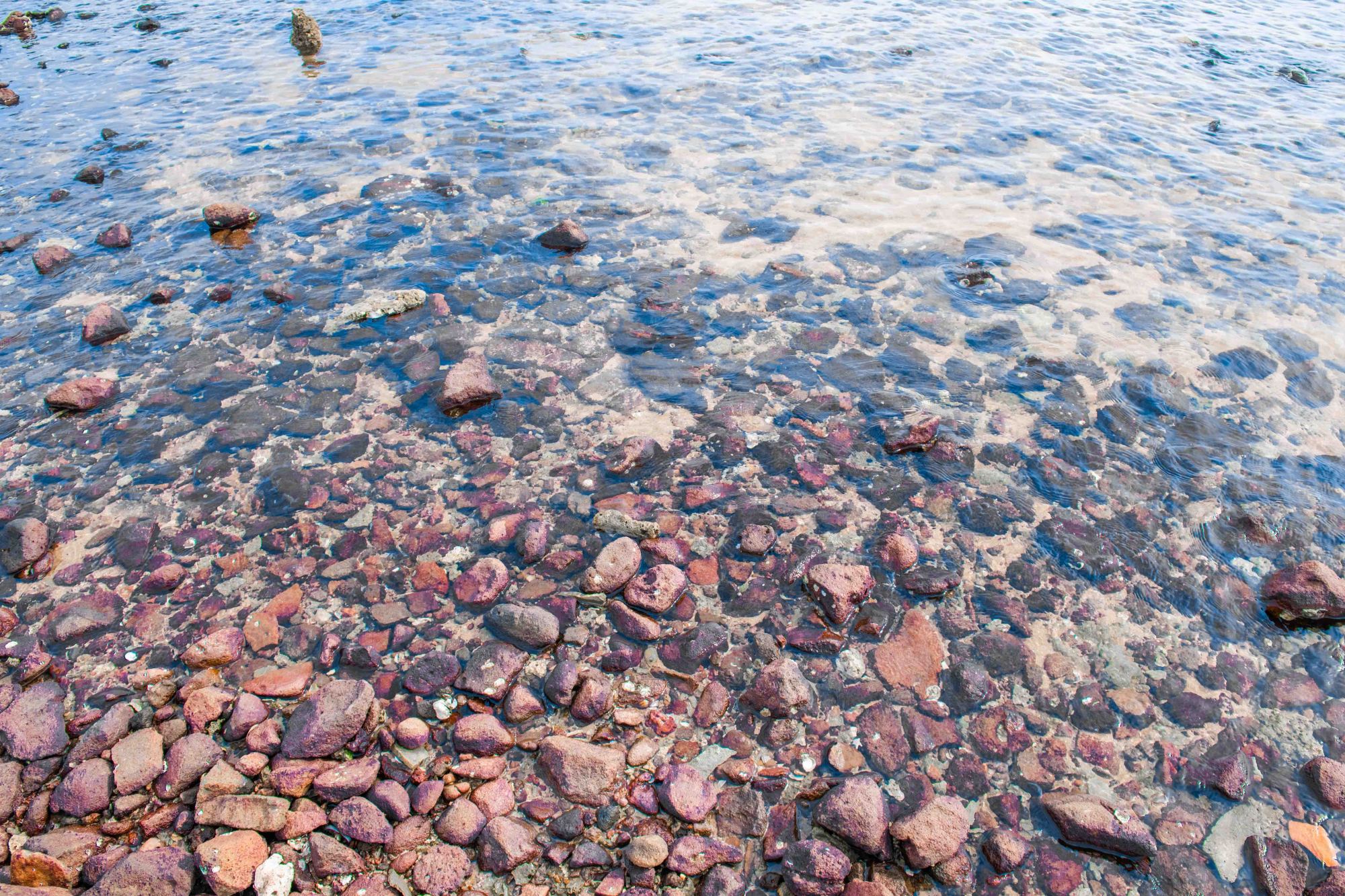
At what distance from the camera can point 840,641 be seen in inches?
219

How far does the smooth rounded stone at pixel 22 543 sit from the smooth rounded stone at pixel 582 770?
16.0 feet

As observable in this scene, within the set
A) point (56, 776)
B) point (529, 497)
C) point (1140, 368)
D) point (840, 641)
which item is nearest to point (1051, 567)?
point (840, 641)

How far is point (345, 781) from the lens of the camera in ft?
14.7

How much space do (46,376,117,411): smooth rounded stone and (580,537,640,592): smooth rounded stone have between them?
5.87 metres

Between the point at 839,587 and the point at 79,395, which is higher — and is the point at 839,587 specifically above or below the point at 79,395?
above

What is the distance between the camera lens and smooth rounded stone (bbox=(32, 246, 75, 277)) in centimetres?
971

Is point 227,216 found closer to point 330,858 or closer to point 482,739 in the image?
point 482,739

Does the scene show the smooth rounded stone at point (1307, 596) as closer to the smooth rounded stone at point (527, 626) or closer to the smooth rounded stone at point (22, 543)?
the smooth rounded stone at point (527, 626)

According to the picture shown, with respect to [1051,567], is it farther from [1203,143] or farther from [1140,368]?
[1203,143]

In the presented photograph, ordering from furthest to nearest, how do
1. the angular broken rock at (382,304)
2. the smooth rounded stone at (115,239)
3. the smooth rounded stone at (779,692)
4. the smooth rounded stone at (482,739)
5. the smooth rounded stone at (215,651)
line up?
the smooth rounded stone at (115,239)
the angular broken rock at (382,304)
the smooth rounded stone at (215,651)
the smooth rounded stone at (779,692)
the smooth rounded stone at (482,739)

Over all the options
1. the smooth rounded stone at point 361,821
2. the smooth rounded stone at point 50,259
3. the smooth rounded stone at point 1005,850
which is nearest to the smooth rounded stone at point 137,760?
the smooth rounded stone at point 361,821

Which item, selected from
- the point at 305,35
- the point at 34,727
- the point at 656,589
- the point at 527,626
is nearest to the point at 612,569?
the point at 656,589

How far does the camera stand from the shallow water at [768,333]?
604 centimetres

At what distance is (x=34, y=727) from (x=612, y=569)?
3.99m
